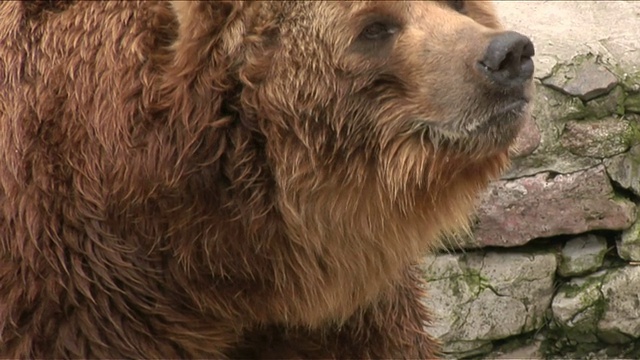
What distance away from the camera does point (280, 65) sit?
3.19 m

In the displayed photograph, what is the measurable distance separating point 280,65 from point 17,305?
100 cm

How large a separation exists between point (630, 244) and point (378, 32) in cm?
263

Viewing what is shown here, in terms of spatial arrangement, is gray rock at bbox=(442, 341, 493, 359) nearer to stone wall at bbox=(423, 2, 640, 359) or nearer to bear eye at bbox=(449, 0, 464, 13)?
stone wall at bbox=(423, 2, 640, 359)

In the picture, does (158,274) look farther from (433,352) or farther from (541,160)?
(541,160)

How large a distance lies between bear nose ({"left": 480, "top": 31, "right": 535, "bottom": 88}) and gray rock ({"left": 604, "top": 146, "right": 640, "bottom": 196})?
229 cm

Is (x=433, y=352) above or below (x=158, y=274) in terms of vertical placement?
below

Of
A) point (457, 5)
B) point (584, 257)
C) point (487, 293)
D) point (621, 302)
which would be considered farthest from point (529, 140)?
point (457, 5)

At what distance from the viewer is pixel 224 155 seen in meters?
3.22

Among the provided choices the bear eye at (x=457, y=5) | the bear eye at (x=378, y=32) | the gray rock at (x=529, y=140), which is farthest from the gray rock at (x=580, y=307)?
the bear eye at (x=378, y=32)

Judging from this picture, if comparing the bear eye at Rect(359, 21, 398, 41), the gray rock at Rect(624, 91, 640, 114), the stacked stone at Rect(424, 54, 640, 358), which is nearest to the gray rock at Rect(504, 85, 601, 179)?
the stacked stone at Rect(424, 54, 640, 358)

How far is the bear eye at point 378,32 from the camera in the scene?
3.18 m

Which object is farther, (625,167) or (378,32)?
(625,167)

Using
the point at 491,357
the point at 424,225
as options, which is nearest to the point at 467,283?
the point at 491,357

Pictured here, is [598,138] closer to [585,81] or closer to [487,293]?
[585,81]
